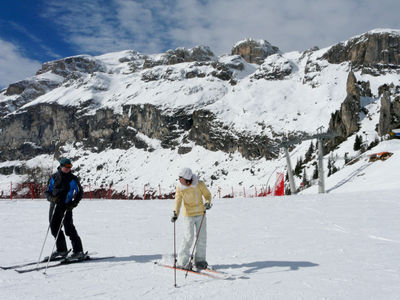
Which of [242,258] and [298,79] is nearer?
[242,258]

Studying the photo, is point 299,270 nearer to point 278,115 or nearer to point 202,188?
point 202,188

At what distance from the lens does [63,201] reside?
623 cm

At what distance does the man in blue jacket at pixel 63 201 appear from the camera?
620 cm

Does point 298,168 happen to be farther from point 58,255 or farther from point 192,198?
point 58,255

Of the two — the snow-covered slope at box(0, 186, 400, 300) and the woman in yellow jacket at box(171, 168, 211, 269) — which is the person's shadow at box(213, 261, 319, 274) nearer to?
the snow-covered slope at box(0, 186, 400, 300)

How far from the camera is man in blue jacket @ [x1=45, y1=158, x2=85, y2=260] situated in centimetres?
620

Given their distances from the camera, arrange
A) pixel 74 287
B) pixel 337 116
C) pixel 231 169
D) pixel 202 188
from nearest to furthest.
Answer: pixel 74 287 → pixel 202 188 → pixel 337 116 → pixel 231 169

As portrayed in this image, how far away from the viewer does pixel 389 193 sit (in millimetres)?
16109

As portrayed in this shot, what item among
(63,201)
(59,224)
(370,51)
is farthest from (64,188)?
(370,51)

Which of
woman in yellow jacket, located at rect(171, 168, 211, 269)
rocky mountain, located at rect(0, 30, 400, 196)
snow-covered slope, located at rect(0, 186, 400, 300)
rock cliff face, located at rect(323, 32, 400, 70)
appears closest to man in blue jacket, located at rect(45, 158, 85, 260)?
snow-covered slope, located at rect(0, 186, 400, 300)

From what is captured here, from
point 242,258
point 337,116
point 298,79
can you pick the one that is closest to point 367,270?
point 242,258

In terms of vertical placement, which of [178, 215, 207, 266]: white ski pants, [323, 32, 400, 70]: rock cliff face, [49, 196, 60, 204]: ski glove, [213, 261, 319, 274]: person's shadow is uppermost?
[323, 32, 400, 70]: rock cliff face

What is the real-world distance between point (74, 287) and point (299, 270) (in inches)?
141

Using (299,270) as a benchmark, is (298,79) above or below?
above
